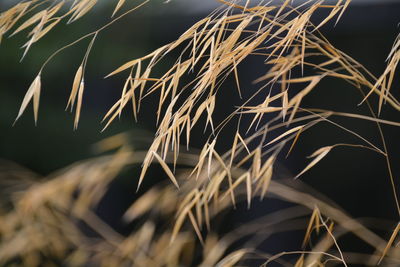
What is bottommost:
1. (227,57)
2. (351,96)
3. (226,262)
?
(351,96)

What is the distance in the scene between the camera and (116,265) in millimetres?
1323

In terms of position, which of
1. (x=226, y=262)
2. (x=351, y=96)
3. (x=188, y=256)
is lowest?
(x=188, y=256)

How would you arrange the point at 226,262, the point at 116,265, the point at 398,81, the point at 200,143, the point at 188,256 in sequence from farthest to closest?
the point at 200,143, the point at 398,81, the point at 188,256, the point at 116,265, the point at 226,262

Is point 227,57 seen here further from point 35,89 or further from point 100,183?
point 100,183

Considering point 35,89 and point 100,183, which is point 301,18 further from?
point 100,183

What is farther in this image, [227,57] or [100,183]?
[100,183]

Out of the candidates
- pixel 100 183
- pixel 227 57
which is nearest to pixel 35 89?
pixel 227 57

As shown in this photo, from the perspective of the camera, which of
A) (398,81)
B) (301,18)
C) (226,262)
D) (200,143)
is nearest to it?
(301,18)

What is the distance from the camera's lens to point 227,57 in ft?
2.29

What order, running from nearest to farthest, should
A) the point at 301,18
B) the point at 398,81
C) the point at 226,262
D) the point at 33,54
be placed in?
the point at 301,18, the point at 226,262, the point at 398,81, the point at 33,54

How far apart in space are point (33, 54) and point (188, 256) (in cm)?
100

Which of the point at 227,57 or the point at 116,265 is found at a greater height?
the point at 227,57

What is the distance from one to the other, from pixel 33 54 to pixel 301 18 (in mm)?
1611

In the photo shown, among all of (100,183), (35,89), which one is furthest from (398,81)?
(35,89)
